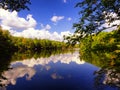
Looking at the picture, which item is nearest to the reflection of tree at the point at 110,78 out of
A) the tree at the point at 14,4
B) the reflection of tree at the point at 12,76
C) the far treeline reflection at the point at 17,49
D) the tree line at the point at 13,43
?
the tree at the point at 14,4

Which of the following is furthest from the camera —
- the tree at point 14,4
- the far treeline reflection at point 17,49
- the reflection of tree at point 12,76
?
the far treeline reflection at point 17,49

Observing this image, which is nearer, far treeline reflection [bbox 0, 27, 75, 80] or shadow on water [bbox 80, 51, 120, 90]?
shadow on water [bbox 80, 51, 120, 90]

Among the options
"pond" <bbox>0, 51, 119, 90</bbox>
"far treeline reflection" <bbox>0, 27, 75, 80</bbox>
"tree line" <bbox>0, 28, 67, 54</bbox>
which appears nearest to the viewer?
"pond" <bbox>0, 51, 119, 90</bbox>

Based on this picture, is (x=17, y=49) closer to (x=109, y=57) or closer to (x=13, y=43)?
(x=13, y=43)

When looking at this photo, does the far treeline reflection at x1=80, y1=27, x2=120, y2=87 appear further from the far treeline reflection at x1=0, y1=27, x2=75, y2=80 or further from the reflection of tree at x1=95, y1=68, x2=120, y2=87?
the far treeline reflection at x1=0, y1=27, x2=75, y2=80

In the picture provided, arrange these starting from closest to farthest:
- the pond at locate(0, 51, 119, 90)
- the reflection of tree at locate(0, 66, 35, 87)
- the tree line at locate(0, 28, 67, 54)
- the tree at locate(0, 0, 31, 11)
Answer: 1. the tree at locate(0, 0, 31, 11)
2. the pond at locate(0, 51, 119, 90)
3. the reflection of tree at locate(0, 66, 35, 87)
4. the tree line at locate(0, 28, 67, 54)

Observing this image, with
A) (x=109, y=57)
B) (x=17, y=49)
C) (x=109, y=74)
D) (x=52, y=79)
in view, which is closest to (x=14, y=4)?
(x=109, y=74)

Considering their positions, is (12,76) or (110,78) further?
(12,76)

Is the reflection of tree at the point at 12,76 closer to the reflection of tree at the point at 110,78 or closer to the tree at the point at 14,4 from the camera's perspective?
the reflection of tree at the point at 110,78

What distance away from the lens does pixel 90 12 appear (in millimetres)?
9547

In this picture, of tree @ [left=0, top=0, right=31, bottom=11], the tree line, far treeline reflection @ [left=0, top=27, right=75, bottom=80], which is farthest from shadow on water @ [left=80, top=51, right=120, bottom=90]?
the tree line

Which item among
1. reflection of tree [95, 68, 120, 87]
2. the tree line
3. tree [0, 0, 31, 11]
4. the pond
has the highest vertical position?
the tree line

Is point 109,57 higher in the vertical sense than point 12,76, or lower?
higher

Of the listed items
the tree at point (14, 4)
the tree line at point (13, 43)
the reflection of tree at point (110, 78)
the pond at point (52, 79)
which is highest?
the tree line at point (13, 43)
